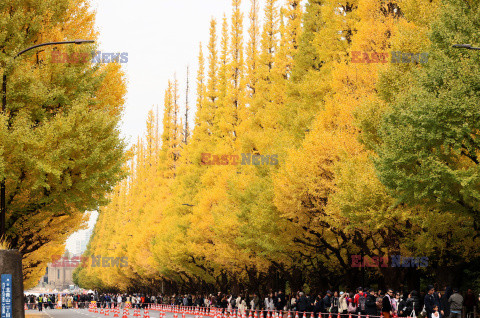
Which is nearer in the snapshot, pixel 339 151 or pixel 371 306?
pixel 371 306

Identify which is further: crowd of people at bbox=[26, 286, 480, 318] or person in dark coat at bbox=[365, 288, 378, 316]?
person in dark coat at bbox=[365, 288, 378, 316]

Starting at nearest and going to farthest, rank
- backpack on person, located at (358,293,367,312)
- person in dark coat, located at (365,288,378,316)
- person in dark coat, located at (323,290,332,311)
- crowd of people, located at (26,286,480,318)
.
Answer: crowd of people, located at (26,286,480,318) < person in dark coat, located at (365,288,378,316) < backpack on person, located at (358,293,367,312) < person in dark coat, located at (323,290,332,311)

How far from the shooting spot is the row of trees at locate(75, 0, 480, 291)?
65.6 feet

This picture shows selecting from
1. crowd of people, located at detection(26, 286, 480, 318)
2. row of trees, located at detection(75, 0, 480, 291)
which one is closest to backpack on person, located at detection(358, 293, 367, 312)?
crowd of people, located at detection(26, 286, 480, 318)

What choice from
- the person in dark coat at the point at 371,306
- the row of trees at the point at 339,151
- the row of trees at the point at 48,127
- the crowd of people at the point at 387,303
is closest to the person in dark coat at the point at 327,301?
the crowd of people at the point at 387,303

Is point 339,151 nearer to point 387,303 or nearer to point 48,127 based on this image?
point 387,303

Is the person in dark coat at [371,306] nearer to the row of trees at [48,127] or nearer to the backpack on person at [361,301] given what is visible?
the backpack on person at [361,301]

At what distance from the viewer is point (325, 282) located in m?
36.5

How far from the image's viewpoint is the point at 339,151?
91.1 ft

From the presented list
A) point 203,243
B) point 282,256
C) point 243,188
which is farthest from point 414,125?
point 203,243

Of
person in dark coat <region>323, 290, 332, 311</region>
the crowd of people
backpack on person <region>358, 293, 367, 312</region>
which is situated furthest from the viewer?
person in dark coat <region>323, 290, 332, 311</region>

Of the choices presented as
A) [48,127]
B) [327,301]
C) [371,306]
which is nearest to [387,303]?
[371,306]

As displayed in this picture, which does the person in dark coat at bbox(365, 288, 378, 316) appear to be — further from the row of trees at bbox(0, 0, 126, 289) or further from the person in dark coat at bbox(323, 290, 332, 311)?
the row of trees at bbox(0, 0, 126, 289)

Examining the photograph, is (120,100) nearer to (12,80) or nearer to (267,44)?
(12,80)
